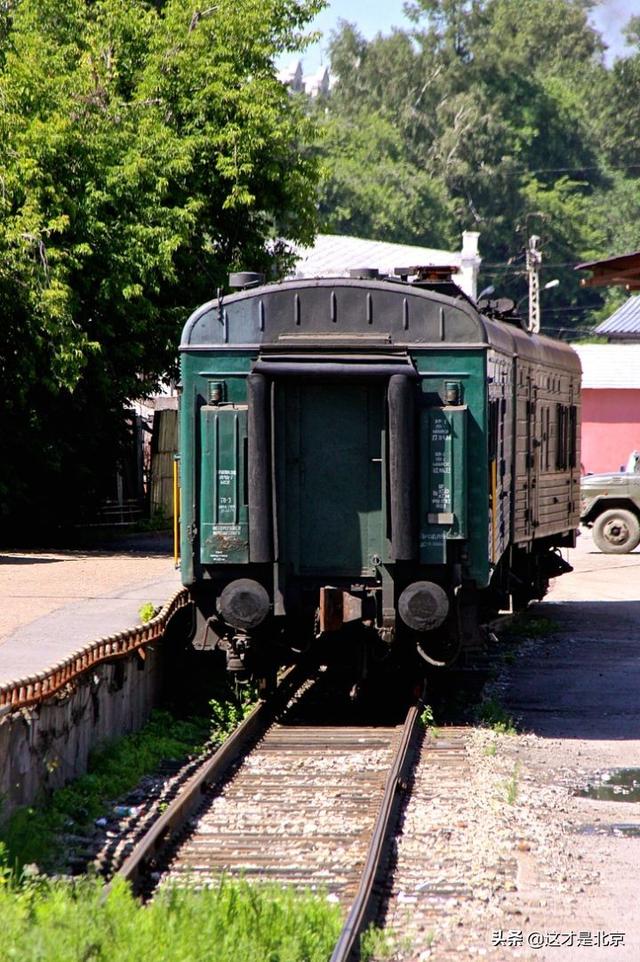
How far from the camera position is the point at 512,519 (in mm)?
14000

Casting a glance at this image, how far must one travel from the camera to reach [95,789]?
974 centimetres

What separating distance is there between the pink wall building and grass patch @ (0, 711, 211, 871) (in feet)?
125

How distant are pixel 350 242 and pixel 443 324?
49.8m

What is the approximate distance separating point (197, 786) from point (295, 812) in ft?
2.07

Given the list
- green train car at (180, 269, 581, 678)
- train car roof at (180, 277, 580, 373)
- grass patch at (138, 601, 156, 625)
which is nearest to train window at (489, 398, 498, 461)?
green train car at (180, 269, 581, 678)

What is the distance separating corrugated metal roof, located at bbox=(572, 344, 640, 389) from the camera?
1912 inches

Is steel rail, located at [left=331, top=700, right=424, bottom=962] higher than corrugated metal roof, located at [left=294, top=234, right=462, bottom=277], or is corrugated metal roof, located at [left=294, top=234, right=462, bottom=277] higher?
corrugated metal roof, located at [left=294, top=234, right=462, bottom=277]

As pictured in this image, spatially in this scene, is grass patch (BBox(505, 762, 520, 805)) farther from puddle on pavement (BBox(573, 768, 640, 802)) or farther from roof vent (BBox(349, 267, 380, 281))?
roof vent (BBox(349, 267, 380, 281))

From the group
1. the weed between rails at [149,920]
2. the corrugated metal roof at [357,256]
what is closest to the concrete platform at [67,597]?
the weed between rails at [149,920]

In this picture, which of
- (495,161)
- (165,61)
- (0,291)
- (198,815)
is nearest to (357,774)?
(198,815)

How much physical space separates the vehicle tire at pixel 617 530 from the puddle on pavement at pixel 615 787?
709 inches

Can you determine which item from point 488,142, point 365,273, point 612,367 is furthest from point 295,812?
point 488,142

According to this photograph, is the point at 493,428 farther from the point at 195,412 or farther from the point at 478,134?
the point at 478,134

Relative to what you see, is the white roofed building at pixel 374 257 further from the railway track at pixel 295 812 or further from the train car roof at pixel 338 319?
the railway track at pixel 295 812
